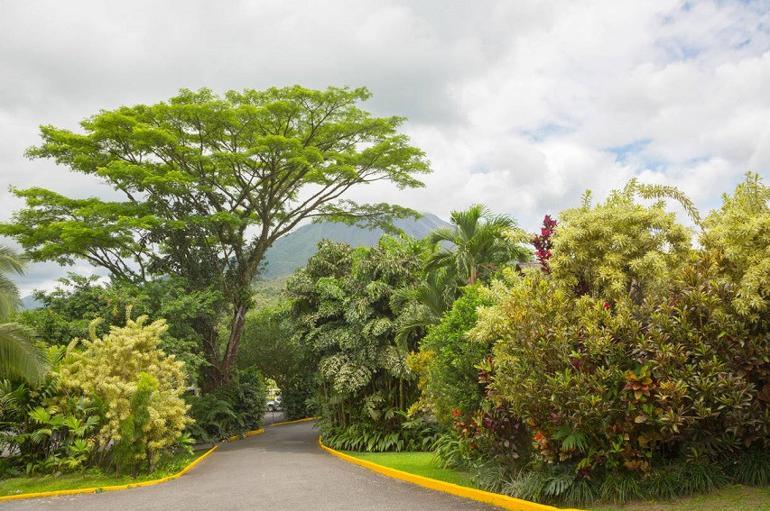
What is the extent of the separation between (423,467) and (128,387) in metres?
6.96

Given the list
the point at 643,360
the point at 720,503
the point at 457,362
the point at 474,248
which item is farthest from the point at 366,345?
the point at 720,503

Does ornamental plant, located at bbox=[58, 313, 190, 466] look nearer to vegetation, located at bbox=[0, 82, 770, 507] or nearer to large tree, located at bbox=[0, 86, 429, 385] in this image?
vegetation, located at bbox=[0, 82, 770, 507]

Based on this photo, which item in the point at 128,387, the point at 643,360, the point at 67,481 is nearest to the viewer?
the point at 643,360

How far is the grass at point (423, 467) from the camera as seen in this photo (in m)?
11.2

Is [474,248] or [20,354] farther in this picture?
[474,248]

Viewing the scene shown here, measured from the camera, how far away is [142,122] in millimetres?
24156

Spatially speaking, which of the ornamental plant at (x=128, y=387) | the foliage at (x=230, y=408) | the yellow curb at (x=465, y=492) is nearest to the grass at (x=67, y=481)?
the ornamental plant at (x=128, y=387)

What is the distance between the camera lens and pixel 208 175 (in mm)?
26672

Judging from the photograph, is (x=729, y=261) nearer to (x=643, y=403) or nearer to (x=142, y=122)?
(x=643, y=403)

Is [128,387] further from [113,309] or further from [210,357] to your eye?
[210,357]

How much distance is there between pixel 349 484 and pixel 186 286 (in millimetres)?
15606

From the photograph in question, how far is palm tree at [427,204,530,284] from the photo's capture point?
50.0ft

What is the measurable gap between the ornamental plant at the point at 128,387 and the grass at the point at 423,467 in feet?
17.9

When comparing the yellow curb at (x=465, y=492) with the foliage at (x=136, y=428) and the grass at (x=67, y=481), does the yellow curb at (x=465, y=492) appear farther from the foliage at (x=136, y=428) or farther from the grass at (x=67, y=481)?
the grass at (x=67, y=481)
